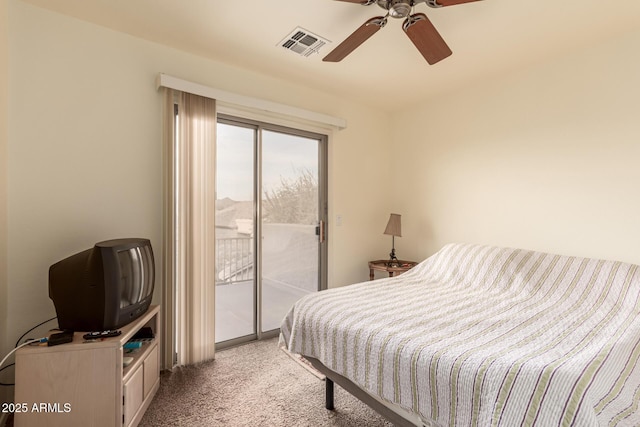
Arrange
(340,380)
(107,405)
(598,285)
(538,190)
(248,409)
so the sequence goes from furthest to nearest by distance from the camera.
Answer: (538,190) → (598,285) → (248,409) → (340,380) → (107,405)

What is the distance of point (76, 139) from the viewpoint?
1992 millimetres

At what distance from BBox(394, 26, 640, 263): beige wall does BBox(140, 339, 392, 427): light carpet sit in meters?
1.95

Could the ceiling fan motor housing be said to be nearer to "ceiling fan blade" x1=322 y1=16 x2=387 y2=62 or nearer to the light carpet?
"ceiling fan blade" x1=322 y1=16 x2=387 y2=62

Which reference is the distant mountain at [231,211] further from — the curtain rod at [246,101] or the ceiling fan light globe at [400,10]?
the ceiling fan light globe at [400,10]

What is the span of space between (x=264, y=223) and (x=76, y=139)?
1523 millimetres

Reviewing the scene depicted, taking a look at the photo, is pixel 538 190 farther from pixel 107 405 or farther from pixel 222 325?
pixel 107 405

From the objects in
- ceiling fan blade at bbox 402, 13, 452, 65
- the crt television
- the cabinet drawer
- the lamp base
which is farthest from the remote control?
the lamp base

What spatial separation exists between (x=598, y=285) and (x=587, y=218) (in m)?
0.58

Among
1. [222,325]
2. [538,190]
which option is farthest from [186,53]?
[538,190]

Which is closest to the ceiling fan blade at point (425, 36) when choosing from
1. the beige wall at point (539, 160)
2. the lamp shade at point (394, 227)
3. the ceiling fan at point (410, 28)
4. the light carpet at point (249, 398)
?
the ceiling fan at point (410, 28)

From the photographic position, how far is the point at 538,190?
2.57m

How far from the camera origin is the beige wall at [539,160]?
7.11 ft

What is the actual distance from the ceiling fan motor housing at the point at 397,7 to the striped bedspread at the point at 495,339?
161 cm

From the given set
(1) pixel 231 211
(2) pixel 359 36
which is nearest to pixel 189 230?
(1) pixel 231 211
